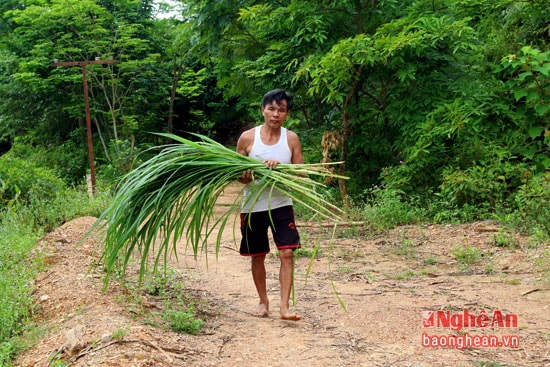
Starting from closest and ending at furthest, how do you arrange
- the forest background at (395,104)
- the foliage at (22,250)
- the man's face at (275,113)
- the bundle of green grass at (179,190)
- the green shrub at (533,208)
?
1. the bundle of green grass at (179,190)
2. the foliage at (22,250)
3. the man's face at (275,113)
4. the green shrub at (533,208)
5. the forest background at (395,104)

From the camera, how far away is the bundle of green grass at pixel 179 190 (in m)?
3.38

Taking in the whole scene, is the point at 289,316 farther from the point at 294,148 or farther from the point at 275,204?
the point at 294,148

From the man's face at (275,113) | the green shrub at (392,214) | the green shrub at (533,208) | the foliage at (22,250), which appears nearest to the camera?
the foliage at (22,250)

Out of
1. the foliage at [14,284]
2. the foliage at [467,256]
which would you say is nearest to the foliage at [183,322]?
the foliage at [14,284]

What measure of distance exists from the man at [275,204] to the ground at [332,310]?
223 mm

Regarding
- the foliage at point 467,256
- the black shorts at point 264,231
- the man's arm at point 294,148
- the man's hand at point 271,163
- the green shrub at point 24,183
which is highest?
the man's arm at point 294,148

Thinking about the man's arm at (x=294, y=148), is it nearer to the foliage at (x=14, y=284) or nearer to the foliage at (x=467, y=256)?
the foliage at (x=14, y=284)

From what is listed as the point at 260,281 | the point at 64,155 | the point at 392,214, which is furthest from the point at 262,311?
the point at 64,155

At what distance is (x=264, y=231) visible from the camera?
400 centimetres

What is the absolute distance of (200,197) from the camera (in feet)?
11.5

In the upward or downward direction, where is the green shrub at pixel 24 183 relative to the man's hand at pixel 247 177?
downward

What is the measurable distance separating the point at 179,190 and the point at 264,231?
756mm

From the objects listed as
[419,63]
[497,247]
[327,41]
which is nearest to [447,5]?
[419,63]

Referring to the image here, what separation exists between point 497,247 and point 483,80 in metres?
3.22
